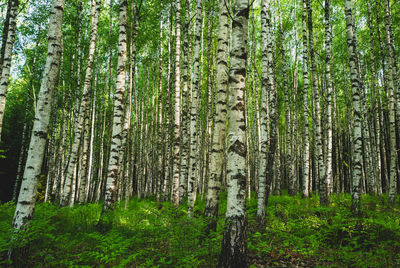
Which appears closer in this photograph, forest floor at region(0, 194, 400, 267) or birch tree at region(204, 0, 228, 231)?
forest floor at region(0, 194, 400, 267)

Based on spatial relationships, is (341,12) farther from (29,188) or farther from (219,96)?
(29,188)

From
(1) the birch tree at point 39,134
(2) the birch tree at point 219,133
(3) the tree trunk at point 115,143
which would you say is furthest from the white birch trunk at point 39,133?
(2) the birch tree at point 219,133

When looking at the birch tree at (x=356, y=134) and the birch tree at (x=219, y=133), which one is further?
the birch tree at (x=356, y=134)

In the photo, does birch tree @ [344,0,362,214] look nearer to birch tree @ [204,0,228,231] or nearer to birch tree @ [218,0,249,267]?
birch tree @ [204,0,228,231]

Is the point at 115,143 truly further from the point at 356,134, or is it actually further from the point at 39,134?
the point at 356,134

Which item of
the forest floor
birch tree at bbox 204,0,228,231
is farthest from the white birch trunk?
birch tree at bbox 204,0,228,231

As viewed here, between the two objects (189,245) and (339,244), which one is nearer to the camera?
(189,245)

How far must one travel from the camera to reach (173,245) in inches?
160

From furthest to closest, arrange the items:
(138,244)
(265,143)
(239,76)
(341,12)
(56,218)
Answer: (341,12) → (265,143) → (56,218) → (138,244) → (239,76)

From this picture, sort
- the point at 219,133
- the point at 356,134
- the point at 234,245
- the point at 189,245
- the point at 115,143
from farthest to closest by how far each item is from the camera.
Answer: the point at 356,134 → the point at 115,143 → the point at 219,133 → the point at 189,245 → the point at 234,245

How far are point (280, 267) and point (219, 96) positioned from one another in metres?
3.53

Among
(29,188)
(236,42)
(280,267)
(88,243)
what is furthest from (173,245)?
(236,42)

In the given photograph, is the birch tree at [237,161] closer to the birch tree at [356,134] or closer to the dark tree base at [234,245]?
the dark tree base at [234,245]

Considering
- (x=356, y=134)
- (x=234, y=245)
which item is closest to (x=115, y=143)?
(x=234, y=245)
